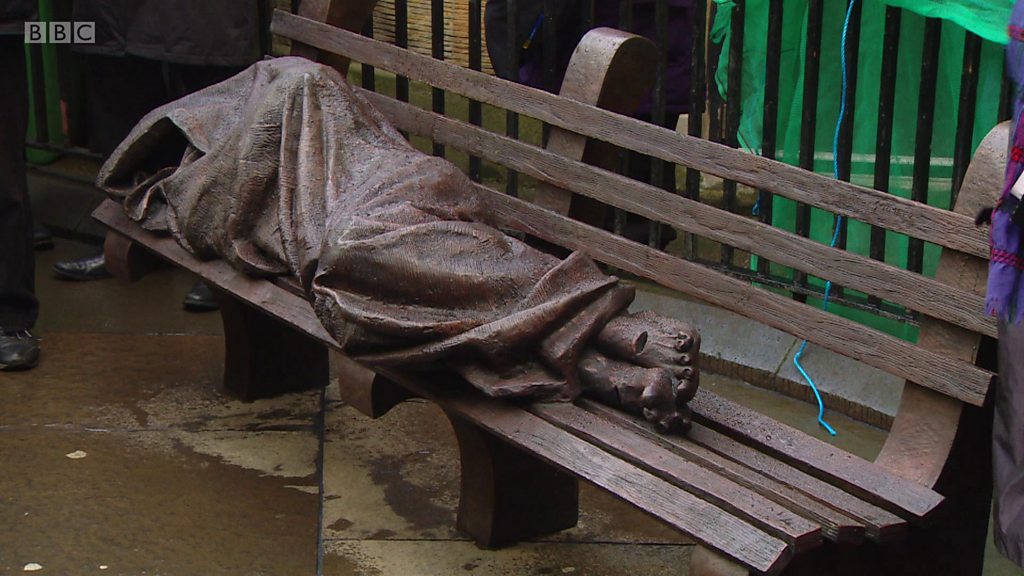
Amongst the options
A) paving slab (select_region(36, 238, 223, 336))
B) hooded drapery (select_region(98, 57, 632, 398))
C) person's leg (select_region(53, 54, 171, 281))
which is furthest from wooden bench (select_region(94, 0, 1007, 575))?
person's leg (select_region(53, 54, 171, 281))

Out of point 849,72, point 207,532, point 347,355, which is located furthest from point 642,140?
point 207,532

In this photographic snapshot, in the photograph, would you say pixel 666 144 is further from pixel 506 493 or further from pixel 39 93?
pixel 39 93

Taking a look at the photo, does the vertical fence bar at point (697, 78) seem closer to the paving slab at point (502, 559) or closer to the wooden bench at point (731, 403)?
the wooden bench at point (731, 403)

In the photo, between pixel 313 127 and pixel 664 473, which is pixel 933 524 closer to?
pixel 664 473

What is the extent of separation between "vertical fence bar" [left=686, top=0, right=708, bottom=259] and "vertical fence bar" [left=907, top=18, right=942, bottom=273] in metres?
0.82

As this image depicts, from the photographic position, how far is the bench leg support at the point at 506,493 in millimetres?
3629

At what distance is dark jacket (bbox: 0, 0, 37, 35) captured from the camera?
4809 mm

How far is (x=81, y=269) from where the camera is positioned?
6.22 m

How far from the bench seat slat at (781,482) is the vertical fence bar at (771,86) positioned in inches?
71.0

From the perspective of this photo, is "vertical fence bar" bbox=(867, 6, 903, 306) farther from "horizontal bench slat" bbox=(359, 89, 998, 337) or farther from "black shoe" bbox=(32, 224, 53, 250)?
"black shoe" bbox=(32, 224, 53, 250)

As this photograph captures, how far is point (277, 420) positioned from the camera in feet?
15.4

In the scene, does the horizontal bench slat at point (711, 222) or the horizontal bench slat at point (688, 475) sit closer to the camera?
the horizontal bench slat at point (688, 475)

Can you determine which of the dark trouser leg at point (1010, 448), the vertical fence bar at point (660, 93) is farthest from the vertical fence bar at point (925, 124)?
the dark trouser leg at point (1010, 448)

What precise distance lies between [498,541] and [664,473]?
0.90 m
